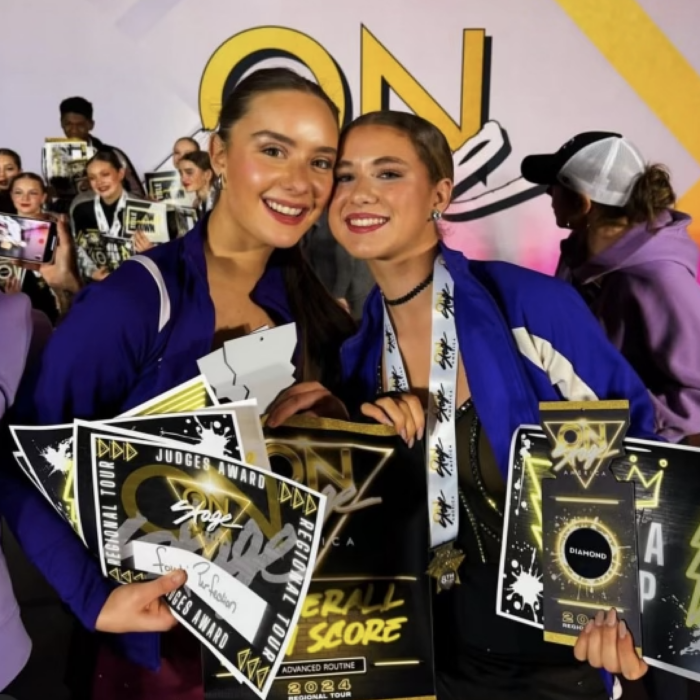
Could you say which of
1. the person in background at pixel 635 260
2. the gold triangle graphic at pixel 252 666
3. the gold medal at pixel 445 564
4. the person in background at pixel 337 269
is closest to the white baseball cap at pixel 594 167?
the person in background at pixel 635 260

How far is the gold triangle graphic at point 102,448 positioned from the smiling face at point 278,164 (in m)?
0.44

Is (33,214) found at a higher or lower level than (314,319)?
higher

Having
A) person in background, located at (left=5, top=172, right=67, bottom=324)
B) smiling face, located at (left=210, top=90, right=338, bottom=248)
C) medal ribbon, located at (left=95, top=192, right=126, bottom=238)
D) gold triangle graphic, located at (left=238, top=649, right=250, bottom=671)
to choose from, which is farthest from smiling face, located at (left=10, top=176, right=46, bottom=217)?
gold triangle graphic, located at (left=238, top=649, right=250, bottom=671)

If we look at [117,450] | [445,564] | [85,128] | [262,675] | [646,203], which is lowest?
[262,675]

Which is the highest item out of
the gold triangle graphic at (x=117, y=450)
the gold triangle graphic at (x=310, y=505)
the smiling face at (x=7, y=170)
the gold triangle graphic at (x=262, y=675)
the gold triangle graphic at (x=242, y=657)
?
the smiling face at (x=7, y=170)

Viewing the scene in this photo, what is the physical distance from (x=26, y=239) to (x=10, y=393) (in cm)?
30

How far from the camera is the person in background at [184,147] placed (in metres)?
1.24

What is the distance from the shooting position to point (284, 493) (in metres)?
1.20

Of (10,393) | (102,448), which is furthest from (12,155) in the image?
(102,448)

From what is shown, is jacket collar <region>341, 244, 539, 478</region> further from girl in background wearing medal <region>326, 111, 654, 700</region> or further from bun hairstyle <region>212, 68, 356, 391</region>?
bun hairstyle <region>212, 68, 356, 391</region>

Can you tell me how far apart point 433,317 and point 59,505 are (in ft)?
2.45

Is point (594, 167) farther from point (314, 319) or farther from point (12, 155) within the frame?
point (12, 155)

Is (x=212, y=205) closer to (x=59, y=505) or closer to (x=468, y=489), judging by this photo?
(x=59, y=505)

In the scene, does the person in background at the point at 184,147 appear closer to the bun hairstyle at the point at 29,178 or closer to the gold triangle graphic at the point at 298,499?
the bun hairstyle at the point at 29,178
